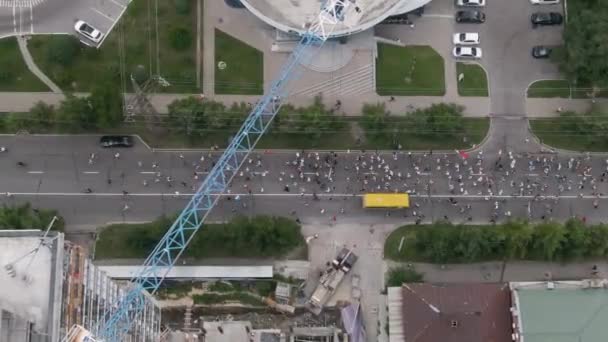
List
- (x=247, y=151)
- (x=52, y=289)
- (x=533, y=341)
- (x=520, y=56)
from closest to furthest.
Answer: (x=52, y=289), (x=533, y=341), (x=247, y=151), (x=520, y=56)

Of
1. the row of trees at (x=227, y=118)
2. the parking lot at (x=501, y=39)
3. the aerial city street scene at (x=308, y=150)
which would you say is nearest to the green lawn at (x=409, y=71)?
the aerial city street scene at (x=308, y=150)

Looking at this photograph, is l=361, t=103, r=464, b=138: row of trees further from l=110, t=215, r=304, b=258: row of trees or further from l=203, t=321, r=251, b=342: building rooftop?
l=203, t=321, r=251, b=342: building rooftop

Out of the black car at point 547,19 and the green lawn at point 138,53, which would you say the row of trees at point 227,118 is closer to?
the green lawn at point 138,53

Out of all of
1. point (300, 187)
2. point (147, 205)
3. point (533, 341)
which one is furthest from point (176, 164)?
point (533, 341)

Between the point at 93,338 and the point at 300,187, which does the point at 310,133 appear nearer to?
the point at 300,187

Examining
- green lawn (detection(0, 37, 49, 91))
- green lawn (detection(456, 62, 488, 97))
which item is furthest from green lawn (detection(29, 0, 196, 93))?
green lawn (detection(456, 62, 488, 97))
